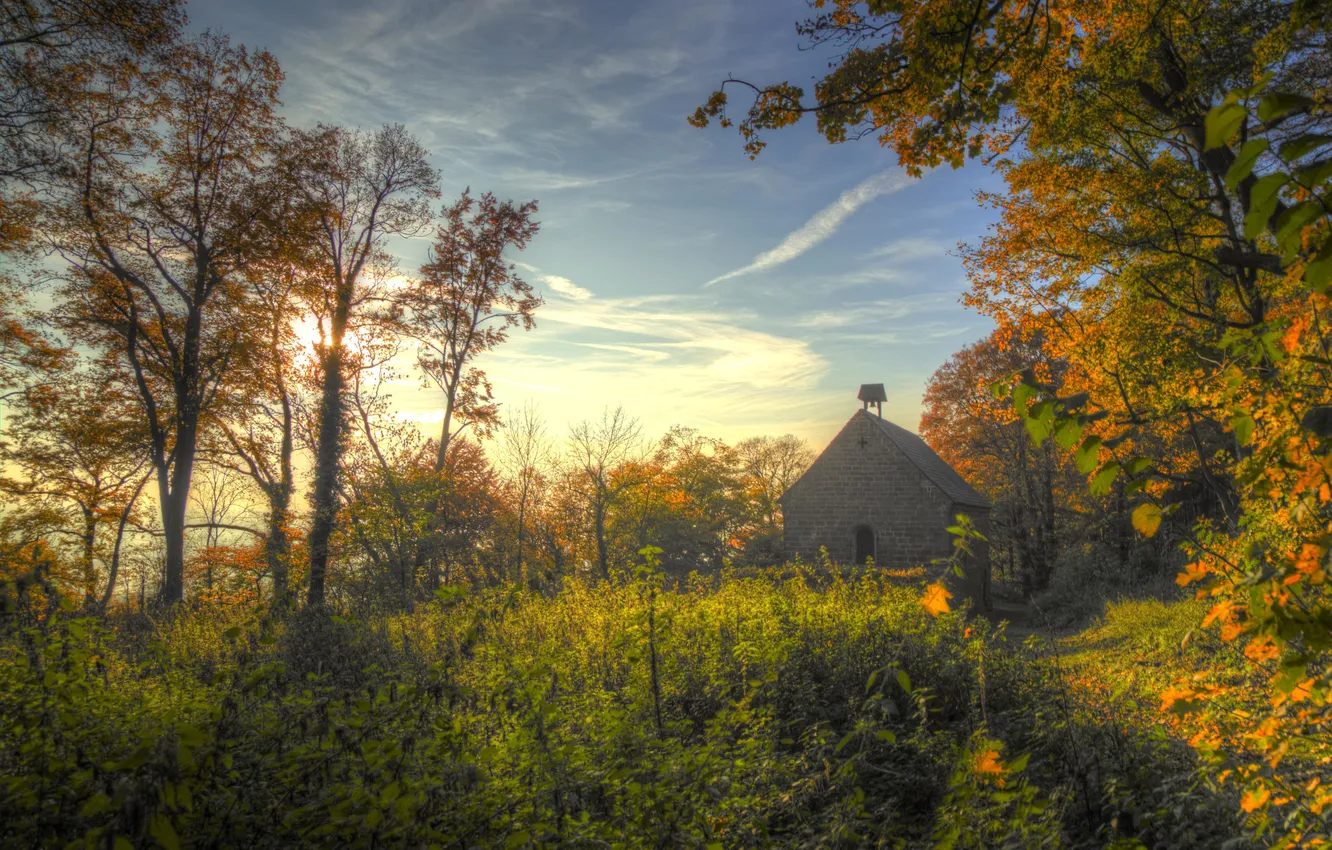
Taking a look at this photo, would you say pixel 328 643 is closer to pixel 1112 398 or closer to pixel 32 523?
pixel 32 523

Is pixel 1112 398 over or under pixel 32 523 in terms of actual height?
over

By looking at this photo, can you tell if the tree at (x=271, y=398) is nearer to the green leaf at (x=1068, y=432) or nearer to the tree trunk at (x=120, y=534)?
the tree trunk at (x=120, y=534)

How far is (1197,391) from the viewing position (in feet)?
18.2

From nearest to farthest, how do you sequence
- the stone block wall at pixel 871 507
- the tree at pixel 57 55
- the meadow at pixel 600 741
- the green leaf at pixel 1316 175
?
the green leaf at pixel 1316 175 < the meadow at pixel 600 741 < the tree at pixel 57 55 < the stone block wall at pixel 871 507

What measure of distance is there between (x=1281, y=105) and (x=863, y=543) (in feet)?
71.4

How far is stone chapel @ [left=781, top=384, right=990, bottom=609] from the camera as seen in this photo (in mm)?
20781

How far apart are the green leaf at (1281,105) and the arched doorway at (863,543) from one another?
21239 millimetres

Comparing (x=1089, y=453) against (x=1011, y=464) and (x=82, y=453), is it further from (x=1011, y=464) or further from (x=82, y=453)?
(x=1011, y=464)

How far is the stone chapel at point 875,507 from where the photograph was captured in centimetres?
2078

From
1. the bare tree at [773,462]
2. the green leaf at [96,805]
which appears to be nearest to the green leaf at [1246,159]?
the green leaf at [96,805]

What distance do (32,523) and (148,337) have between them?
16.2 ft

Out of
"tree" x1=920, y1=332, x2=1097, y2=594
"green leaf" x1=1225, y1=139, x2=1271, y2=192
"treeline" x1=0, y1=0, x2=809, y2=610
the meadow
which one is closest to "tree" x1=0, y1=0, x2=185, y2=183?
"treeline" x1=0, y1=0, x2=809, y2=610

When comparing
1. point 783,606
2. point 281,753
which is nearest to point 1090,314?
point 783,606

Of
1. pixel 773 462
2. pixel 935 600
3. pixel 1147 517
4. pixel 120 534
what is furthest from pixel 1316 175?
pixel 773 462
